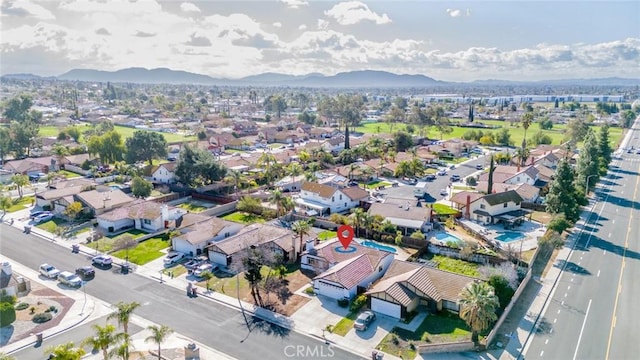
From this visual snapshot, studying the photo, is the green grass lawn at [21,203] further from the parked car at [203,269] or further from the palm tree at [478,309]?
the palm tree at [478,309]

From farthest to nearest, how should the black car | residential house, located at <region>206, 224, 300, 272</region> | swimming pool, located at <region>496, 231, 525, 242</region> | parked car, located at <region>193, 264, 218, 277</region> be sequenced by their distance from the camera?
swimming pool, located at <region>496, 231, 525, 242</region>
residential house, located at <region>206, 224, 300, 272</region>
parked car, located at <region>193, 264, 218, 277</region>
the black car

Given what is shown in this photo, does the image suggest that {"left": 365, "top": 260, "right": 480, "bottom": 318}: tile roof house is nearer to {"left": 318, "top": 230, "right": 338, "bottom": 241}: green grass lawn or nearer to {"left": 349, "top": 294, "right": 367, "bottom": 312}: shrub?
{"left": 349, "top": 294, "right": 367, "bottom": 312}: shrub

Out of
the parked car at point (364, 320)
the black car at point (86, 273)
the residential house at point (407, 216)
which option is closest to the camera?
the parked car at point (364, 320)

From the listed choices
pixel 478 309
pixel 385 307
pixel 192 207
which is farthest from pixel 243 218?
pixel 478 309

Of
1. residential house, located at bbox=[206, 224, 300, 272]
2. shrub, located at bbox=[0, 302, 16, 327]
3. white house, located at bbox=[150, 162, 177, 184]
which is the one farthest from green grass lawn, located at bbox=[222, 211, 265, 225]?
shrub, located at bbox=[0, 302, 16, 327]

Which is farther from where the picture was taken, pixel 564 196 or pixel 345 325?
pixel 564 196

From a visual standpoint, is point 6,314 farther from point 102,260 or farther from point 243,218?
point 243,218

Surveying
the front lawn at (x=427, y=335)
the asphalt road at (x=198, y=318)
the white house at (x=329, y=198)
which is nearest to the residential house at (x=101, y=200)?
the asphalt road at (x=198, y=318)
